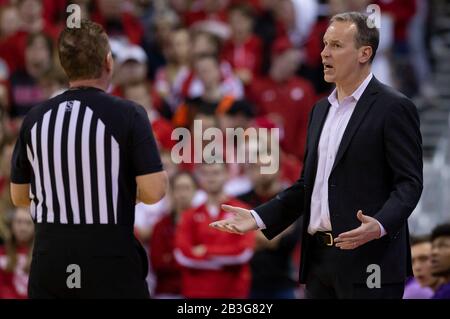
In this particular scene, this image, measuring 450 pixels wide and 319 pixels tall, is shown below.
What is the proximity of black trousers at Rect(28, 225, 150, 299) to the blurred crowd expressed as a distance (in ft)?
7.12

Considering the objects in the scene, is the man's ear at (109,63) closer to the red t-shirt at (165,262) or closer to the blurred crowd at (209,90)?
the blurred crowd at (209,90)

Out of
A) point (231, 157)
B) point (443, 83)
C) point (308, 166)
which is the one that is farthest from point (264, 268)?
point (443, 83)

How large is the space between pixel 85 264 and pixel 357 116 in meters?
1.54

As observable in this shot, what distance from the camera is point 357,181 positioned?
16.2ft

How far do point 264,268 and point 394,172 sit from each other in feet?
11.4

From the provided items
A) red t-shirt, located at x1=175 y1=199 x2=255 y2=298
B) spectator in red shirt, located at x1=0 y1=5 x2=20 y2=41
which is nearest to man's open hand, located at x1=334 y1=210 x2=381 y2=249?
red t-shirt, located at x1=175 y1=199 x2=255 y2=298

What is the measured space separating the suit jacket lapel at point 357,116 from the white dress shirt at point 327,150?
40mm

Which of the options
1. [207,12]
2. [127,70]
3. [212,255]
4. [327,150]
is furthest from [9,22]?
[327,150]

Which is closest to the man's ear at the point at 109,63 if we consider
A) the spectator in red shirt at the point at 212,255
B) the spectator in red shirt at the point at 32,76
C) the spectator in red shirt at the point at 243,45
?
the spectator in red shirt at the point at 212,255

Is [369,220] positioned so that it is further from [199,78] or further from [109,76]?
[199,78]

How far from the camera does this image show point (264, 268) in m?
8.16

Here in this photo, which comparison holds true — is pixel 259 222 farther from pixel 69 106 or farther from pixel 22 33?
pixel 22 33
